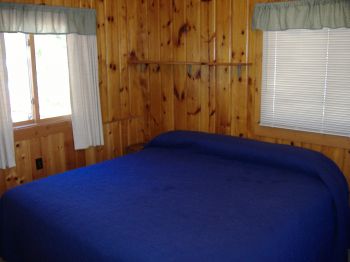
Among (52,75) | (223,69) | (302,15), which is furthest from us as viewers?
(223,69)

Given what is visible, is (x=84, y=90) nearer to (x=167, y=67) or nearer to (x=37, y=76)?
(x=37, y=76)

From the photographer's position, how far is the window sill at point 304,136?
3014mm

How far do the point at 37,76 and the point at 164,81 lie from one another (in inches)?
56.6

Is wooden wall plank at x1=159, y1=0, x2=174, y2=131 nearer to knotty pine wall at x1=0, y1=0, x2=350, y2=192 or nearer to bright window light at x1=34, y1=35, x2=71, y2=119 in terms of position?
knotty pine wall at x1=0, y1=0, x2=350, y2=192

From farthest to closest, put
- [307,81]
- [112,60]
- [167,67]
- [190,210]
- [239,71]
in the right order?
[167,67] < [112,60] < [239,71] < [307,81] < [190,210]

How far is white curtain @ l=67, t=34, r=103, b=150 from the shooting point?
11.2 feet

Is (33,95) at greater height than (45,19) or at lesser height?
lesser

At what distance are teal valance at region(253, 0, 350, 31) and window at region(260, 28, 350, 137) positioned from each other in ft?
0.31

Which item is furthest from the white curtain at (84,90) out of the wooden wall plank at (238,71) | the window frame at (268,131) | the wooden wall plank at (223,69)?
the window frame at (268,131)

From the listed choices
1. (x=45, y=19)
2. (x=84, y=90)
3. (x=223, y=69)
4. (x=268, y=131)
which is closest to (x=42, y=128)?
(x=84, y=90)

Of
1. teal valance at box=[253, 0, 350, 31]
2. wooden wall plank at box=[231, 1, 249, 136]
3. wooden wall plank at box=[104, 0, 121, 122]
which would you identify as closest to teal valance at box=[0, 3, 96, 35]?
wooden wall plank at box=[104, 0, 121, 122]

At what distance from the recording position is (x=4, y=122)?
298 centimetres

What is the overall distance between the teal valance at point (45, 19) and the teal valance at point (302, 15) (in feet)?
5.10

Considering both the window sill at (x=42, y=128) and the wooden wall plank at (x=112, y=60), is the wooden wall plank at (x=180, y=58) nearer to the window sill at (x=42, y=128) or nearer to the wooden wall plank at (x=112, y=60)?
the wooden wall plank at (x=112, y=60)
